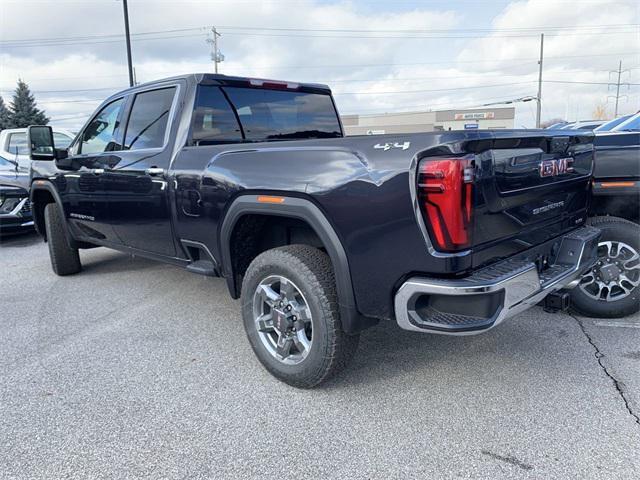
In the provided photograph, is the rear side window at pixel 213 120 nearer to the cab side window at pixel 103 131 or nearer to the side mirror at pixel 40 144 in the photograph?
A: the cab side window at pixel 103 131

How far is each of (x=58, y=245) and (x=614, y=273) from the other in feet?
18.1

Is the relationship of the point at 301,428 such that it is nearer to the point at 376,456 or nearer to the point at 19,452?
the point at 376,456

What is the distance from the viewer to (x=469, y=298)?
7.32 ft

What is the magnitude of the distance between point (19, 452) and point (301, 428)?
142cm

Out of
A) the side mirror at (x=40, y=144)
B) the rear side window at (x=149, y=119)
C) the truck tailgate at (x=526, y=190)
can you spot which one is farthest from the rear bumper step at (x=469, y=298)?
the side mirror at (x=40, y=144)

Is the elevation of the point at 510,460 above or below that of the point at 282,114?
Answer: below

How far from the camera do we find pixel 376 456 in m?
2.36

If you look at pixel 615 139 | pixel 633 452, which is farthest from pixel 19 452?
pixel 615 139

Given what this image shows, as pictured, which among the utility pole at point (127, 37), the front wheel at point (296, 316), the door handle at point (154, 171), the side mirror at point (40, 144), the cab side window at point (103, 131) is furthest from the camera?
the utility pole at point (127, 37)

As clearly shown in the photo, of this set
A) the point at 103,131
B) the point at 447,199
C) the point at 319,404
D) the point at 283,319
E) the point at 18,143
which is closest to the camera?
the point at 447,199

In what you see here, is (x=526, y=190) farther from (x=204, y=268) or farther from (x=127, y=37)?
(x=127, y=37)

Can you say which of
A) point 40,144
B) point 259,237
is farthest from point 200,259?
point 40,144

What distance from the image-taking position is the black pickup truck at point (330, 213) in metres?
2.25

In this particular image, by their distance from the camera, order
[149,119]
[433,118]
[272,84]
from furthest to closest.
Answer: [433,118], [272,84], [149,119]
